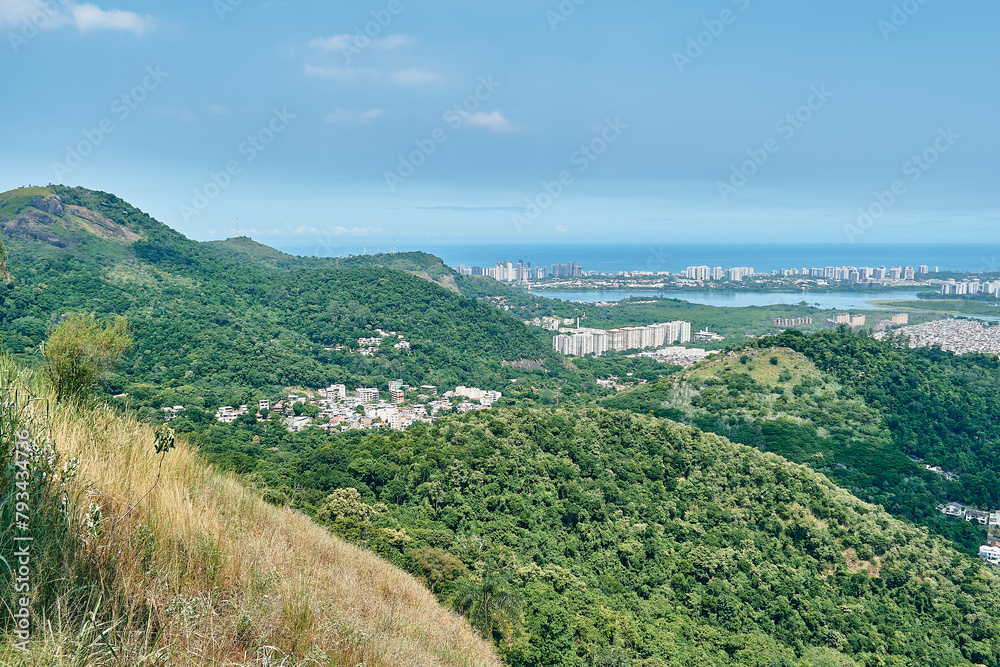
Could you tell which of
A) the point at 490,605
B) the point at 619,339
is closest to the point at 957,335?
the point at 619,339

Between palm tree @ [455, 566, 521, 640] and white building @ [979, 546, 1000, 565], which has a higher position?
palm tree @ [455, 566, 521, 640]

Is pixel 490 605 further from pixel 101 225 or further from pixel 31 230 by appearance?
pixel 101 225

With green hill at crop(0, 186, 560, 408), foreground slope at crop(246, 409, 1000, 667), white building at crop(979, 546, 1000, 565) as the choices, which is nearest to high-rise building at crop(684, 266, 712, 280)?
green hill at crop(0, 186, 560, 408)

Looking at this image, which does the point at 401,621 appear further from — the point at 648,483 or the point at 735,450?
the point at 735,450

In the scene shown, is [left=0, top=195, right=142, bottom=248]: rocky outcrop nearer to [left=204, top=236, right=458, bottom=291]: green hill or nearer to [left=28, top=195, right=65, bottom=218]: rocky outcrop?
[left=28, top=195, right=65, bottom=218]: rocky outcrop

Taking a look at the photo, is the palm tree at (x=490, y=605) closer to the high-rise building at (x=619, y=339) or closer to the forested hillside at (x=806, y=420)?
the forested hillside at (x=806, y=420)

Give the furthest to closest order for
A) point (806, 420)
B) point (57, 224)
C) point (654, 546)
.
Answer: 1. point (57, 224)
2. point (806, 420)
3. point (654, 546)
